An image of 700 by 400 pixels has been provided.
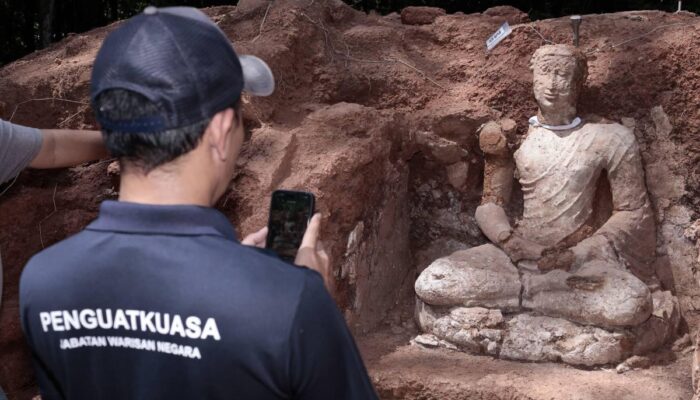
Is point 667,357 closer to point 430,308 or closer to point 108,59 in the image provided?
point 430,308

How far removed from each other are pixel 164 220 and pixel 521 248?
311 cm

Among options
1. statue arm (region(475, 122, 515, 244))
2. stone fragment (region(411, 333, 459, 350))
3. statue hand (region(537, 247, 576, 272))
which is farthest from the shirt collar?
statue arm (region(475, 122, 515, 244))

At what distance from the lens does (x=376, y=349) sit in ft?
13.8

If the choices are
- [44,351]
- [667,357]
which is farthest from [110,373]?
[667,357]

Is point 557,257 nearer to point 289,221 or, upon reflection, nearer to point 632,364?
point 632,364

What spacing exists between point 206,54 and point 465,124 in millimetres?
3512

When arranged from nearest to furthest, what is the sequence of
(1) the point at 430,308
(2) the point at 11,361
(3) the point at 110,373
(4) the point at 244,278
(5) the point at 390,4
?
(4) the point at 244,278 → (3) the point at 110,373 → (2) the point at 11,361 → (1) the point at 430,308 → (5) the point at 390,4

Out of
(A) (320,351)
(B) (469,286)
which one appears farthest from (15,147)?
(B) (469,286)

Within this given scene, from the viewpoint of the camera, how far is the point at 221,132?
4.86 ft

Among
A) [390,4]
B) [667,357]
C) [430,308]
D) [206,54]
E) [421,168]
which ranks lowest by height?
[667,357]

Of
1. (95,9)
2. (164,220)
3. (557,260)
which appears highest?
(95,9)

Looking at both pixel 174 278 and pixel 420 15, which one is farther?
pixel 420 15

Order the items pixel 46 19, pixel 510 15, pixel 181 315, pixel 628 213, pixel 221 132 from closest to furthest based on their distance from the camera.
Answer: pixel 181 315 → pixel 221 132 → pixel 628 213 → pixel 510 15 → pixel 46 19

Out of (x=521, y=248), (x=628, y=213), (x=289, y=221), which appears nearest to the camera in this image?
(x=289, y=221)
